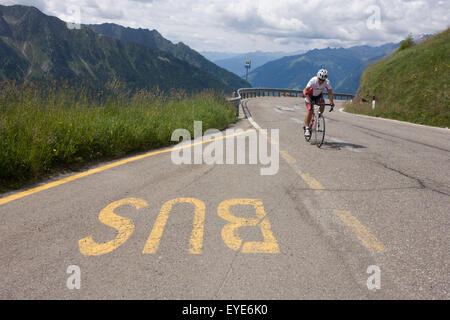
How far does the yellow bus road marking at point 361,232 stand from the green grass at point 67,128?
4364mm

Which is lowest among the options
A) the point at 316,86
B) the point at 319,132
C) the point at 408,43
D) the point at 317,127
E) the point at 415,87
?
the point at 319,132

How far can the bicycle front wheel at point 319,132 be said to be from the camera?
8.40 meters

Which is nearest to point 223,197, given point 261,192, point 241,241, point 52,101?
point 261,192

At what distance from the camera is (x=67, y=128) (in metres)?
A: 6.23

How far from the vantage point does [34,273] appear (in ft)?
8.52

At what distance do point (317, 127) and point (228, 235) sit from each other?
6100 mm

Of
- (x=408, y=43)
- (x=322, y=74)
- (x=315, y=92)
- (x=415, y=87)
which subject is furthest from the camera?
(x=408, y=43)

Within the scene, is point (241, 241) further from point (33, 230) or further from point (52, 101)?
point (52, 101)

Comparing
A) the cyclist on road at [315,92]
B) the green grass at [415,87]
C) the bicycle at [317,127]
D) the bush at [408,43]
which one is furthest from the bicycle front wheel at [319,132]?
the bush at [408,43]

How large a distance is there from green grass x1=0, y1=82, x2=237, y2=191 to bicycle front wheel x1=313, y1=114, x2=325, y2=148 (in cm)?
362

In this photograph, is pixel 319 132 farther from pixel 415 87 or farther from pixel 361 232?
pixel 415 87

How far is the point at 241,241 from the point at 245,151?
4.58 m

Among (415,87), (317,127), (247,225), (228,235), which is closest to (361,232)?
(247,225)

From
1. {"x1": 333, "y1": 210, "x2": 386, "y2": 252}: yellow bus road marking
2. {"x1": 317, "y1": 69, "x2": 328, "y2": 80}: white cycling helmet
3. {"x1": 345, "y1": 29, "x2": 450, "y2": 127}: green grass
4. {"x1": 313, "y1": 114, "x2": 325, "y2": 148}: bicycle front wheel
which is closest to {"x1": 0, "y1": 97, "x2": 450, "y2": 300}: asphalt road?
{"x1": 333, "y1": 210, "x2": 386, "y2": 252}: yellow bus road marking
